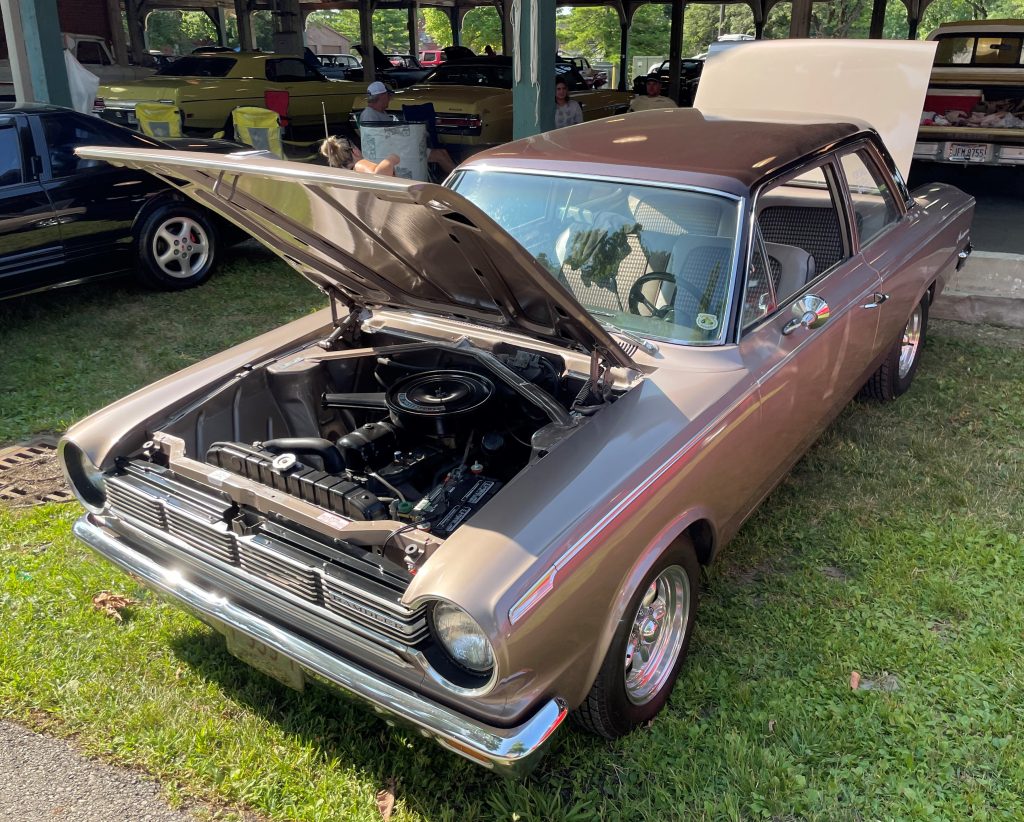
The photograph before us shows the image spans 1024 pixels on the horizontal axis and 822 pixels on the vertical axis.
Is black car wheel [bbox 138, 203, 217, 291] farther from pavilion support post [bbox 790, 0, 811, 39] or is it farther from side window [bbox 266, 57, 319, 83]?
pavilion support post [bbox 790, 0, 811, 39]

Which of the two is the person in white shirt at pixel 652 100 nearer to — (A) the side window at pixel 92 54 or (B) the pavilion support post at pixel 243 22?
(A) the side window at pixel 92 54

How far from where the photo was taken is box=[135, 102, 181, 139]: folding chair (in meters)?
10.1

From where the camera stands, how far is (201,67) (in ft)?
45.4

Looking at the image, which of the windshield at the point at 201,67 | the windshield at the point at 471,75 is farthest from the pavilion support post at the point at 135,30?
the windshield at the point at 471,75

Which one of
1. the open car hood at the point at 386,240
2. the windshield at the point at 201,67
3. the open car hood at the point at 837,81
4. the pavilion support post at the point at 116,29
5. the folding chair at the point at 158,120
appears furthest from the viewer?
the pavilion support post at the point at 116,29

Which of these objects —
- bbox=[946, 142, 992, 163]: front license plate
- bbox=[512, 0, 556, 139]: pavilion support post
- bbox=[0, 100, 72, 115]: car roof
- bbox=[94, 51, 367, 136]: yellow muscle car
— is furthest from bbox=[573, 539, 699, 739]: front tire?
bbox=[94, 51, 367, 136]: yellow muscle car

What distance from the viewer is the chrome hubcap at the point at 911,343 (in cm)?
502

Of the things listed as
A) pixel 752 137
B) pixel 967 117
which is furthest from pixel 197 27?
pixel 752 137

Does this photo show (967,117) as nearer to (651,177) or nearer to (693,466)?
(651,177)

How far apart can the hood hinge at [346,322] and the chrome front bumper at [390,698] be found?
1205 mm

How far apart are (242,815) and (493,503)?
121 cm

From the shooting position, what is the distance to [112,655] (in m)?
3.14

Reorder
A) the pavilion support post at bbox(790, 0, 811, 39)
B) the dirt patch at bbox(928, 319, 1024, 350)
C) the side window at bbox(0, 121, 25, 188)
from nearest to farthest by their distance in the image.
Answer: the dirt patch at bbox(928, 319, 1024, 350)
the side window at bbox(0, 121, 25, 188)
the pavilion support post at bbox(790, 0, 811, 39)

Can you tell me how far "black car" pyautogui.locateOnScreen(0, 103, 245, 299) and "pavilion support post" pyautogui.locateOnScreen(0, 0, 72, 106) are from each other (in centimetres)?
228
